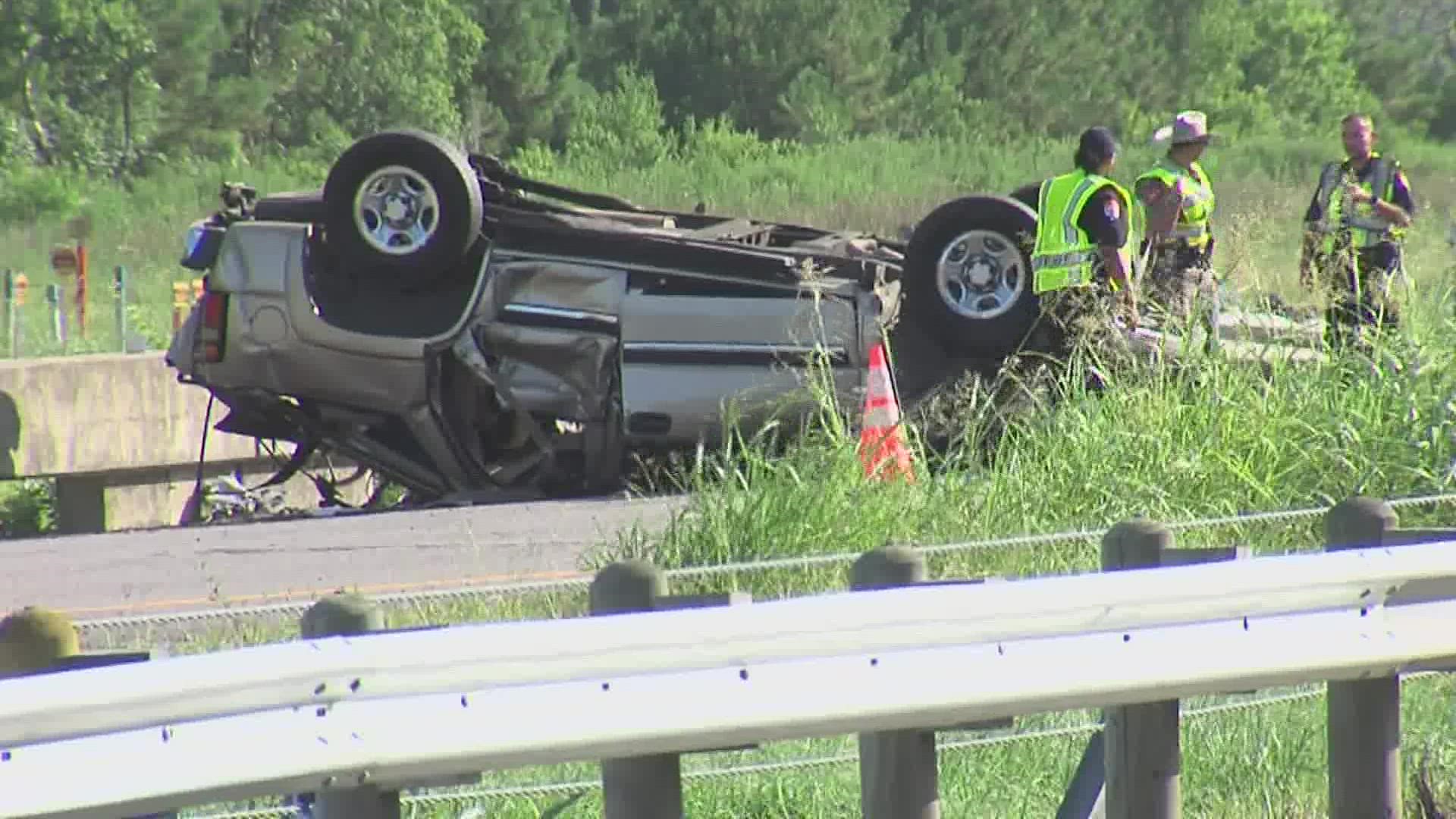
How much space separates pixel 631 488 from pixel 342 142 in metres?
47.4

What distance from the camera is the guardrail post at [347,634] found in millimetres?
3650

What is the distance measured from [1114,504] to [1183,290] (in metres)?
2.32

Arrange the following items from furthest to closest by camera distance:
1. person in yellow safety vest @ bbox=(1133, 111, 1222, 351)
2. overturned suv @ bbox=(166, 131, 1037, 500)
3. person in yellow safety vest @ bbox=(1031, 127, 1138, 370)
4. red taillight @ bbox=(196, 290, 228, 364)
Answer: person in yellow safety vest @ bbox=(1133, 111, 1222, 351) < red taillight @ bbox=(196, 290, 228, 364) < overturned suv @ bbox=(166, 131, 1037, 500) < person in yellow safety vest @ bbox=(1031, 127, 1138, 370)

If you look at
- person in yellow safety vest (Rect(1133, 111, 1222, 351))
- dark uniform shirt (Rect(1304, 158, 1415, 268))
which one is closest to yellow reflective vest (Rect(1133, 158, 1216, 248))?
person in yellow safety vest (Rect(1133, 111, 1222, 351))

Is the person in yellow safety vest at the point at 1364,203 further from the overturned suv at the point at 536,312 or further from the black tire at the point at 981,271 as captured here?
the overturned suv at the point at 536,312

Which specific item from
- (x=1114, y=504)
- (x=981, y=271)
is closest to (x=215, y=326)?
(x=981, y=271)

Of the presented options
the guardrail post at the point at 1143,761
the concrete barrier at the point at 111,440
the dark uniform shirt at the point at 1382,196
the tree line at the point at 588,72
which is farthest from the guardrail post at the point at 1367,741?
the tree line at the point at 588,72

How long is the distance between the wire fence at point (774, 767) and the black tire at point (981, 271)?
4.60 m

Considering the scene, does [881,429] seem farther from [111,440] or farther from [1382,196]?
[111,440]

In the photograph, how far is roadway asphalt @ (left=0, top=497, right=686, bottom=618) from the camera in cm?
915

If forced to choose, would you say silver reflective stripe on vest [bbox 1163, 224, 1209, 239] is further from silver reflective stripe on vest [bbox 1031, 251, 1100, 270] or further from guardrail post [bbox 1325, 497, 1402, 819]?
guardrail post [bbox 1325, 497, 1402, 819]

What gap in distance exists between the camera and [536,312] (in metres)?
10.9

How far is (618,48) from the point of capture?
213ft

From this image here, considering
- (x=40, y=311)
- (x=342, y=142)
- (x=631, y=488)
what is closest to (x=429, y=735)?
(x=631, y=488)
